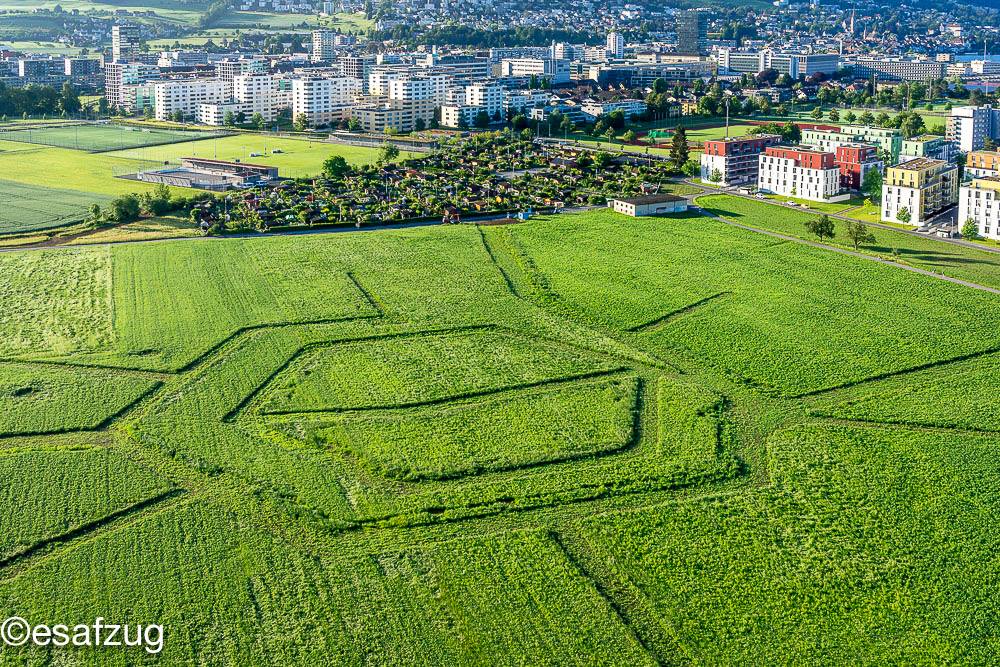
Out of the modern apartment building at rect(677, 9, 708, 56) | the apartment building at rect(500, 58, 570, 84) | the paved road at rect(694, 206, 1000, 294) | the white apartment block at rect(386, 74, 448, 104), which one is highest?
the modern apartment building at rect(677, 9, 708, 56)

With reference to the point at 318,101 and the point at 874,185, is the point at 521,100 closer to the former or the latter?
the point at 318,101

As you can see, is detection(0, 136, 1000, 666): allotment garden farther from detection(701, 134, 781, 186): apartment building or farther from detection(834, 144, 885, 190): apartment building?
detection(701, 134, 781, 186): apartment building

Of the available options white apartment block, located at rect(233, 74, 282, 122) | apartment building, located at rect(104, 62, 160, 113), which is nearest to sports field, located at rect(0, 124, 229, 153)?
white apartment block, located at rect(233, 74, 282, 122)

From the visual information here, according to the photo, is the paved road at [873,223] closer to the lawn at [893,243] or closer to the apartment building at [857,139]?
the lawn at [893,243]

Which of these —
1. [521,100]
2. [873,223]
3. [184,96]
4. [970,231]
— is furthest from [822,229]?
[184,96]

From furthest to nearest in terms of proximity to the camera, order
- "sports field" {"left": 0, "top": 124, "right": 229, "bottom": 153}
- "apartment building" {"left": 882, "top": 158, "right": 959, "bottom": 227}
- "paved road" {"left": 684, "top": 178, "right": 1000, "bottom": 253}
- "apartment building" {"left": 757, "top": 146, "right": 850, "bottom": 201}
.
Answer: "sports field" {"left": 0, "top": 124, "right": 229, "bottom": 153} → "apartment building" {"left": 757, "top": 146, "right": 850, "bottom": 201} → "apartment building" {"left": 882, "top": 158, "right": 959, "bottom": 227} → "paved road" {"left": 684, "top": 178, "right": 1000, "bottom": 253}

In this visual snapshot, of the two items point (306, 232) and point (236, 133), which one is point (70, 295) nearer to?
point (306, 232)

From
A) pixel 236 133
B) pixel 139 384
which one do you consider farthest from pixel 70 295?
pixel 236 133
